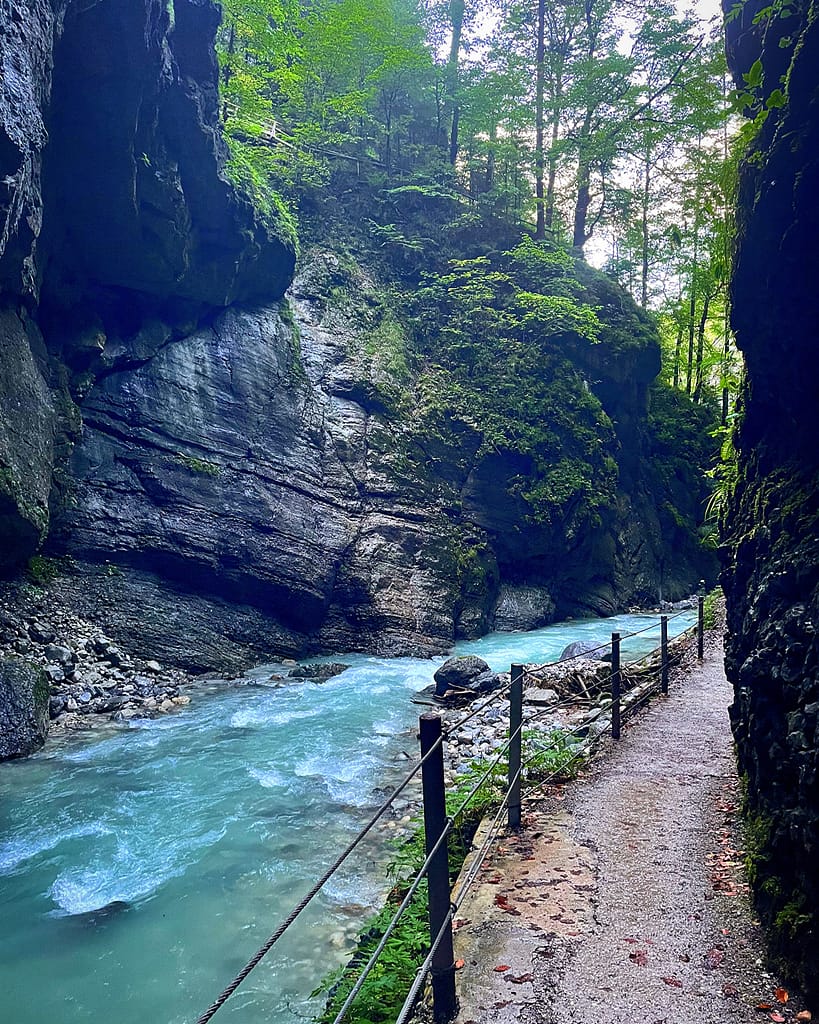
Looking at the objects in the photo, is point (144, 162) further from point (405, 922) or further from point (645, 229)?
point (645, 229)

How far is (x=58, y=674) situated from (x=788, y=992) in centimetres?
1084

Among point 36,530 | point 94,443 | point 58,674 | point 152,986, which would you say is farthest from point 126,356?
point 152,986

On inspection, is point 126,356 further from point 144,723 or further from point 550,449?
point 550,449

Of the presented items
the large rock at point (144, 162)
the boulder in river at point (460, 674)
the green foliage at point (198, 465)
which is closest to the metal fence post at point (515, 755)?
the boulder in river at point (460, 674)

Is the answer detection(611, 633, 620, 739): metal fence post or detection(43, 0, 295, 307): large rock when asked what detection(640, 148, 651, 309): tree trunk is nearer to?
detection(43, 0, 295, 307): large rock

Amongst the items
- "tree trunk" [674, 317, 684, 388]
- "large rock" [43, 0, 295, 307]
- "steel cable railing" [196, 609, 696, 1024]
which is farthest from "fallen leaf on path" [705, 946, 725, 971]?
"tree trunk" [674, 317, 684, 388]

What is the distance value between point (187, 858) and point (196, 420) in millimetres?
10429

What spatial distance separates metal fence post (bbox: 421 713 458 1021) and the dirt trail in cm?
13

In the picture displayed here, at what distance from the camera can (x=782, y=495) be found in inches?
153

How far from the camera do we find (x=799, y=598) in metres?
3.30

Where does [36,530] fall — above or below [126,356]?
below

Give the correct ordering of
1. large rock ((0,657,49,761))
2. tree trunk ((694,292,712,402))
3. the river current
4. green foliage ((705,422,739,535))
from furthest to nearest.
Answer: tree trunk ((694,292,712,402)) < large rock ((0,657,49,761)) < green foliage ((705,422,739,535)) < the river current

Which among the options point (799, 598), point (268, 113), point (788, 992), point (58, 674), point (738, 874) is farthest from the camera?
point (268, 113)

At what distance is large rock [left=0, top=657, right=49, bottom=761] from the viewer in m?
8.25
